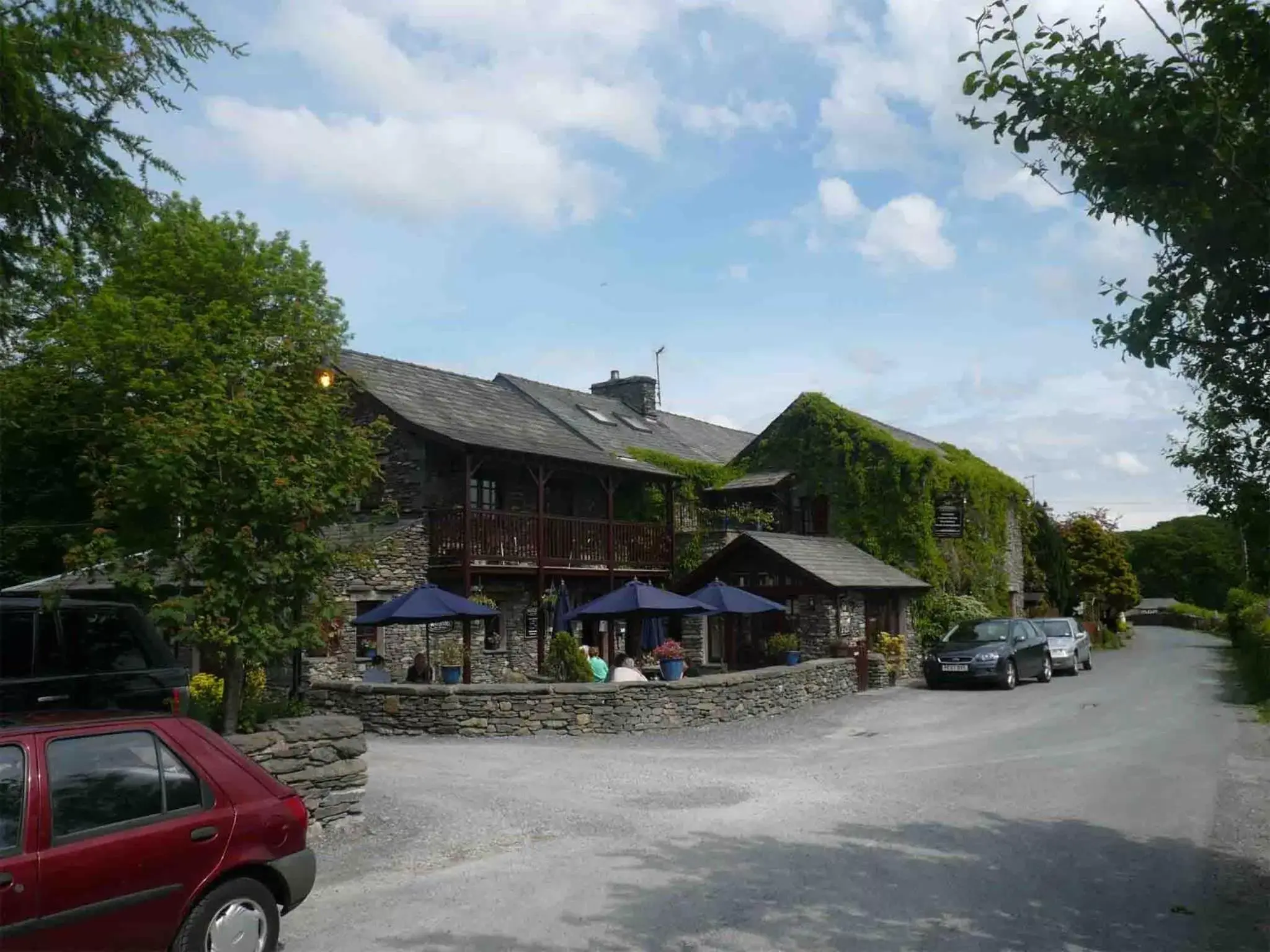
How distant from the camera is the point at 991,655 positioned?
2252cm

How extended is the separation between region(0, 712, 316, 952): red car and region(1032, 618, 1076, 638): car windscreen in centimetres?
2427

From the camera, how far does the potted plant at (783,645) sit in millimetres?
23562

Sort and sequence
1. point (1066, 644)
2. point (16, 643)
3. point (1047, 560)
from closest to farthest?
point (16, 643), point (1066, 644), point (1047, 560)

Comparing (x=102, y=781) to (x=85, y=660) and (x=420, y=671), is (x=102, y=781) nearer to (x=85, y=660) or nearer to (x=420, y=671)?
(x=85, y=660)

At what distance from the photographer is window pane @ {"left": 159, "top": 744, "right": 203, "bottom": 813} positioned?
5.21m

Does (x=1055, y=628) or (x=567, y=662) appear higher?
(x=1055, y=628)

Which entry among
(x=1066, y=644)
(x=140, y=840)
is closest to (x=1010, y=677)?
(x=1066, y=644)

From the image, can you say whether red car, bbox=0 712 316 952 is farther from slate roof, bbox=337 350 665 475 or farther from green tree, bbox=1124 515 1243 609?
green tree, bbox=1124 515 1243 609

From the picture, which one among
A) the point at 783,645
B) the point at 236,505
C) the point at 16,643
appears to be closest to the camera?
the point at 16,643

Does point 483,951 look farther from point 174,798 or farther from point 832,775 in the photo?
point 832,775

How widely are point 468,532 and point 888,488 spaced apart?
12284 millimetres

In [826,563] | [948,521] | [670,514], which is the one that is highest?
[670,514]

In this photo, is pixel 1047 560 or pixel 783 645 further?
pixel 1047 560

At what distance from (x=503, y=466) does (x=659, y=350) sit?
17.9m
